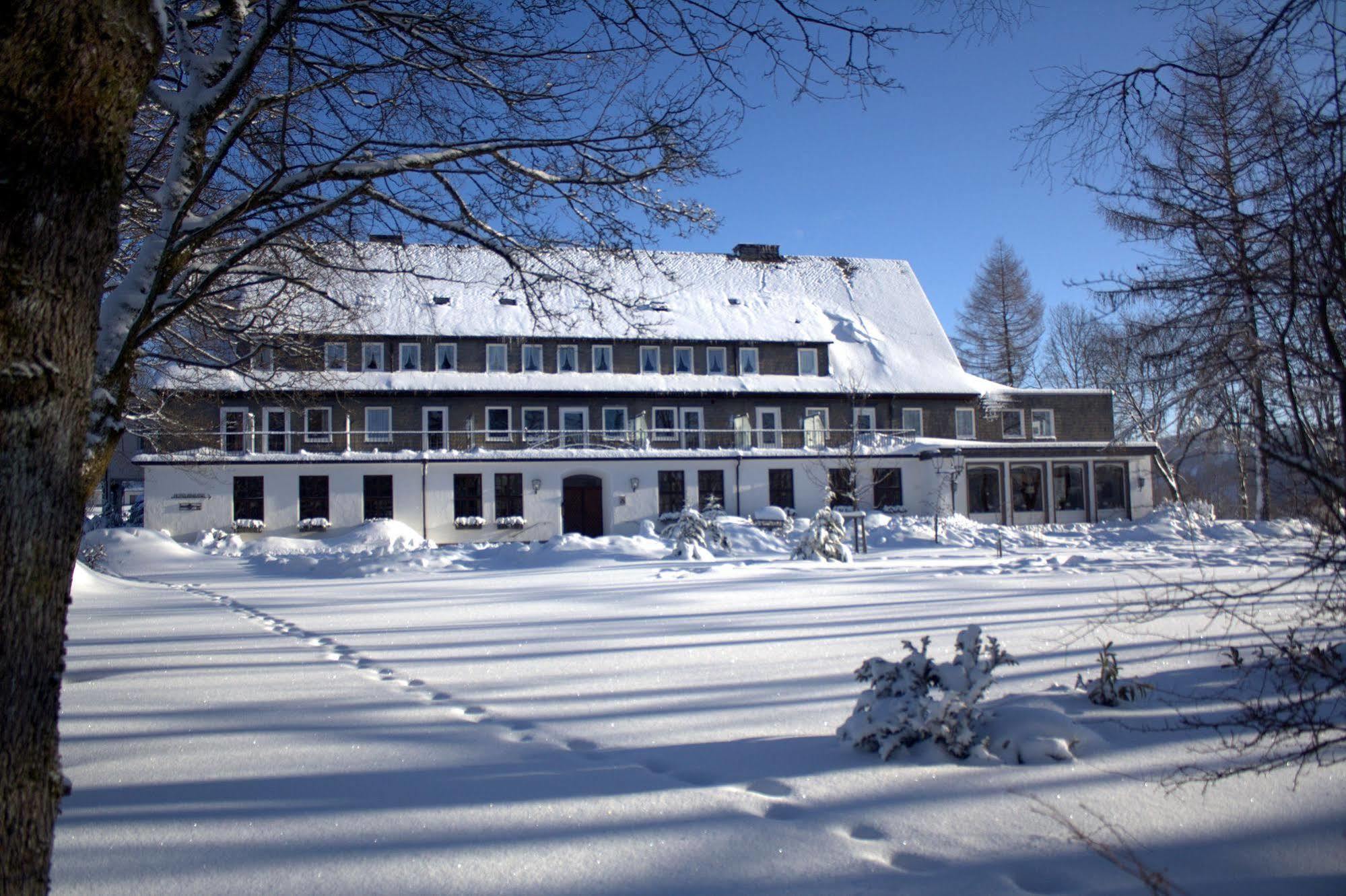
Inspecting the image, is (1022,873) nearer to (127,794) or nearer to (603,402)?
(127,794)

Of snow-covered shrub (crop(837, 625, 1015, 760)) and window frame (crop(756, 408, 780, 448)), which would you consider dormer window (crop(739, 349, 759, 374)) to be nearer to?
window frame (crop(756, 408, 780, 448))

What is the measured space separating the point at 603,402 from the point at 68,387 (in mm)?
33091

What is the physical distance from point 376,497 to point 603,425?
8922 millimetres

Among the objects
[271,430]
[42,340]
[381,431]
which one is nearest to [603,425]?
[381,431]

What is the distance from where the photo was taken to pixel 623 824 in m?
3.80

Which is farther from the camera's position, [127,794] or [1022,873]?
[127,794]

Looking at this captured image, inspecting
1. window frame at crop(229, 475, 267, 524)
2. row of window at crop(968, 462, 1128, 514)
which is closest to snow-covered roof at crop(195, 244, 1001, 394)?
row of window at crop(968, 462, 1128, 514)

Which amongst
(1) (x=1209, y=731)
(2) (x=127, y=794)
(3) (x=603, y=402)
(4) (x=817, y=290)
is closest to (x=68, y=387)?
(2) (x=127, y=794)

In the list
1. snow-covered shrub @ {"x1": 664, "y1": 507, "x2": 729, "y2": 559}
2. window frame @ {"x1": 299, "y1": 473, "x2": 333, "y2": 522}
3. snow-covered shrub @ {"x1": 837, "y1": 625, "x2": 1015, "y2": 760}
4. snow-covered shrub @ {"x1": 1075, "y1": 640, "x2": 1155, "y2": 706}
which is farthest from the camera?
window frame @ {"x1": 299, "y1": 473, "x2": 333, "y2": 522}

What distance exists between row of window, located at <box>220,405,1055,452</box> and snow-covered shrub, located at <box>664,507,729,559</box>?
40.7 ft

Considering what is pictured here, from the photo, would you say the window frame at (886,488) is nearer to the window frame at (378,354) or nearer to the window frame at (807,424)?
the window frame at (807,424)

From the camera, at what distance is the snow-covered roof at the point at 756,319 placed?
1351 inches

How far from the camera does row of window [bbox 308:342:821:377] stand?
34.4m

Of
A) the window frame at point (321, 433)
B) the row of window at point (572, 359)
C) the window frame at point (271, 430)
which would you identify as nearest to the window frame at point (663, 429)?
the row of window at point (572, 359)
